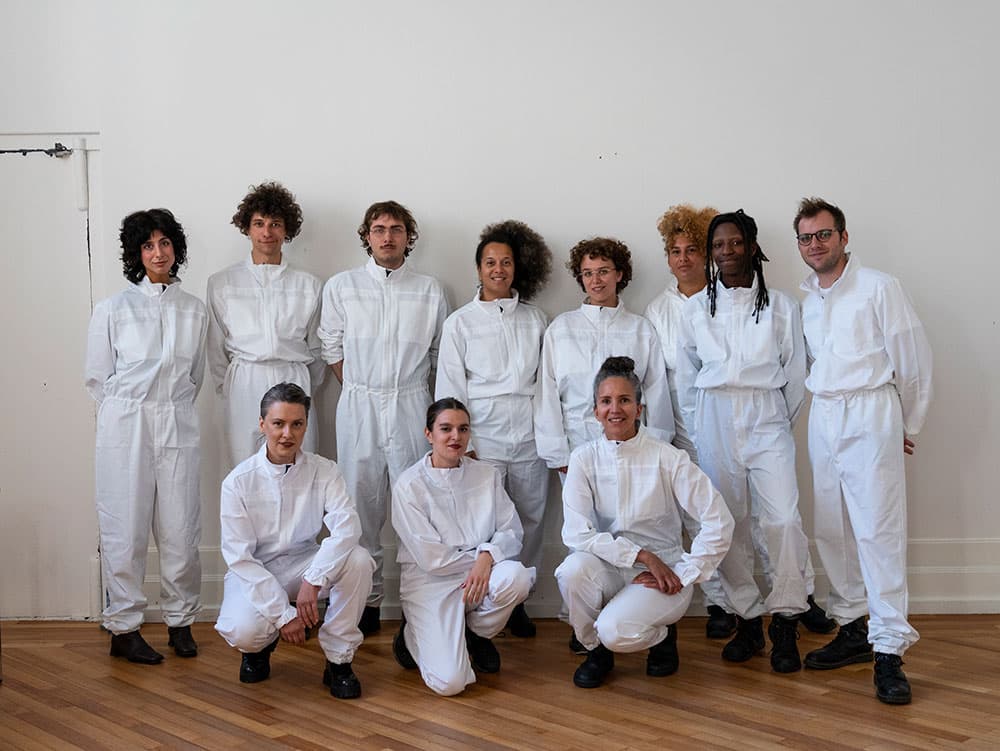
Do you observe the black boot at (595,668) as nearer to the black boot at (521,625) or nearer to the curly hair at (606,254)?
the black boot at (521,625)

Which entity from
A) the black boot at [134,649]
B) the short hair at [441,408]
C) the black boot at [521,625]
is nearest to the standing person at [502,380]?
the black boot at [521,625]

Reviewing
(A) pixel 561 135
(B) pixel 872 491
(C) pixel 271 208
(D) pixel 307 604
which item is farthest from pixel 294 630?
(A) pixel 561 135

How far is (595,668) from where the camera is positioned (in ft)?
12.1

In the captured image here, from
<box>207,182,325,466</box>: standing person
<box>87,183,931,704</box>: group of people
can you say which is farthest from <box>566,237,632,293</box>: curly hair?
<box>207,182,325,466</box>: standing person

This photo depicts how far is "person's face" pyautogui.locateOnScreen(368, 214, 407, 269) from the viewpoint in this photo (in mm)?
4469

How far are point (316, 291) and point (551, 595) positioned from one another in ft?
5.56

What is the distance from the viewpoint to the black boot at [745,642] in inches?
156

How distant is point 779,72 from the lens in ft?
15.7

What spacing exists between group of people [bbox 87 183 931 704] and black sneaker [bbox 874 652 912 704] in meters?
0.01

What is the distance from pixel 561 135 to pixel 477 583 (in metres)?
2.12

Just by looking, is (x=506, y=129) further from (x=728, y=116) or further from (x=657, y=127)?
(x=728, y=116)

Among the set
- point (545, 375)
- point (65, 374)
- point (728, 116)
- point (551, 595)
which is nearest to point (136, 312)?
point (65, 374)

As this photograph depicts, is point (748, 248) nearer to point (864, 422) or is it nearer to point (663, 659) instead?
point (864, 422)

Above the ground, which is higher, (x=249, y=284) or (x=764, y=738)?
(x=249, y=284)
